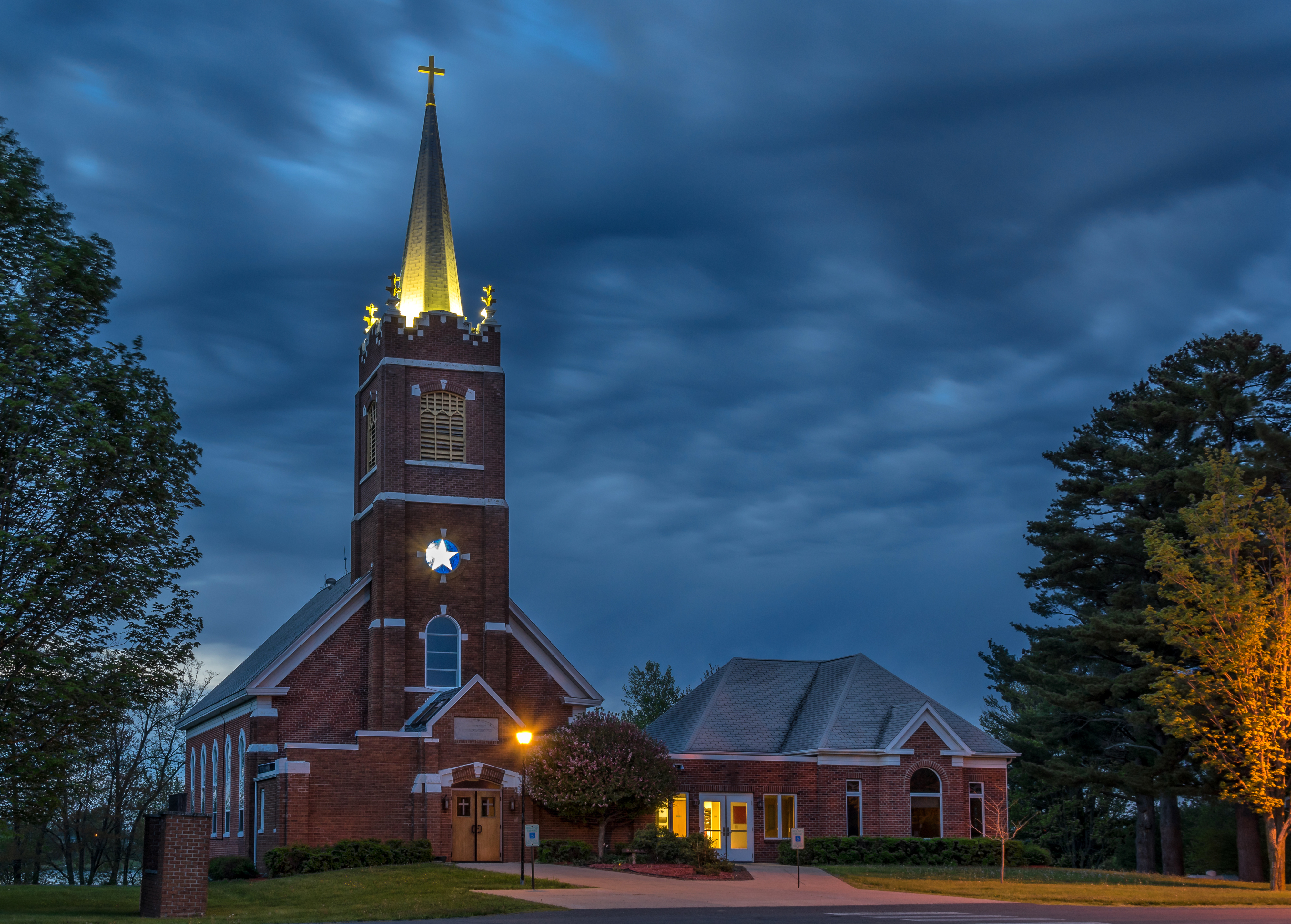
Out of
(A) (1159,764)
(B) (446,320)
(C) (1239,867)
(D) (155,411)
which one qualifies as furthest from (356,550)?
(C) (1239,867)

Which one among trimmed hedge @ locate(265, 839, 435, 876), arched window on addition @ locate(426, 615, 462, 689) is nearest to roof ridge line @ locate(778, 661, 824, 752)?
arched window on addition @ locate(426, 615, 462, 689)

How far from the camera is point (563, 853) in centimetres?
3888

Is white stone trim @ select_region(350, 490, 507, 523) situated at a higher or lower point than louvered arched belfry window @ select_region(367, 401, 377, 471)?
lower

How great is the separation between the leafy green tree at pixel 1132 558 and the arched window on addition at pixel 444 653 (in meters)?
20.1

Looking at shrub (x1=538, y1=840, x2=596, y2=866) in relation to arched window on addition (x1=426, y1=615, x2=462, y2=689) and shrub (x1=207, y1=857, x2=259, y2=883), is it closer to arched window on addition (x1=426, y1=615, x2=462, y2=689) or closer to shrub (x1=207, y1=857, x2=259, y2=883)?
arched window on addition (x1=426, y1=615, x2=462, y2=689)

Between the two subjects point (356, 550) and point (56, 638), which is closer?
point (56, 638)

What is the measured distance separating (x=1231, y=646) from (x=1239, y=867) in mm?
9196

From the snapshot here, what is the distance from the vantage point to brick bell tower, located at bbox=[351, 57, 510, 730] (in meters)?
41.3

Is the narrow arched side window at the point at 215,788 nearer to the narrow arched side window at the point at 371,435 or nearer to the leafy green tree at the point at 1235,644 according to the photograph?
the narrow arched side window at the point at 371,435

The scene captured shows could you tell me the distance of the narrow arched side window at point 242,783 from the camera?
41.2m

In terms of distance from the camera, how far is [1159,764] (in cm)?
3953

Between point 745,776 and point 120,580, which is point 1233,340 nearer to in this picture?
point 745,776

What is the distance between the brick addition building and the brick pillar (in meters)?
20.3

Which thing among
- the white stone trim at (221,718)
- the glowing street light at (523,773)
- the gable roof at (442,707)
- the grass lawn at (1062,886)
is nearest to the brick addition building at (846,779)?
the grass lawn at (1062,886)
